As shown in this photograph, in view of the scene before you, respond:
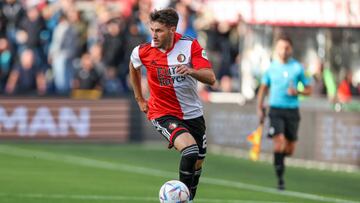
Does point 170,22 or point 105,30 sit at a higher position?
point 170,22

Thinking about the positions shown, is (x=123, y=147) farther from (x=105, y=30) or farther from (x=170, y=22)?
(x=170, y=22)

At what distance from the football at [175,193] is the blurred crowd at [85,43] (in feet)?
47.7

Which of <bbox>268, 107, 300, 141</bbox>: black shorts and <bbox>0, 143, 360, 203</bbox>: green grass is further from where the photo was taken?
<bbox>268, 107, 300, 141</bbox>: black shorts

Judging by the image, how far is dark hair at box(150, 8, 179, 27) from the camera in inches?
491

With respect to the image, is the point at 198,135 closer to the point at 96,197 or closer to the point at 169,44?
A: the point at 169,44

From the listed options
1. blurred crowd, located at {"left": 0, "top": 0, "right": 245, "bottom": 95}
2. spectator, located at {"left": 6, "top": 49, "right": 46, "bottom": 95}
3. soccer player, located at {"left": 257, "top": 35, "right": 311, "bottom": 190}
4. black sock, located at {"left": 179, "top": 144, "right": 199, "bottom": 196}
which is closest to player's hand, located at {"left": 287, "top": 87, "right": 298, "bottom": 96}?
soccer player, located at {"left": 257, "top": 35, "right": 311, "bottom": 190}

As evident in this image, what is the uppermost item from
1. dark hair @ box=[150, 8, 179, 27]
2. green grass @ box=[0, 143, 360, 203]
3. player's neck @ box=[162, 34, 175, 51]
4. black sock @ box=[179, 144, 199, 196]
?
dark hair @ box=[150, 8, 179, 27]

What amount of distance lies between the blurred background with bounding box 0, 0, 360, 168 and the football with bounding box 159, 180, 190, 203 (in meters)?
10.5

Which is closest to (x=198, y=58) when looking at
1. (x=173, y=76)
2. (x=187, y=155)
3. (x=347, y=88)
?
(x=173, y=76)

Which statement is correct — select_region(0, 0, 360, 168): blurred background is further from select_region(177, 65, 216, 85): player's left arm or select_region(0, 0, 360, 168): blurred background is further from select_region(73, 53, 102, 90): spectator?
select_region(177, 65, 216, 85): player's left arm

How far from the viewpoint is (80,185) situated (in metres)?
17.6

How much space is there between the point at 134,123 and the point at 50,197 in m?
10.9

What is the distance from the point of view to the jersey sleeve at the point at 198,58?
12.7 meters

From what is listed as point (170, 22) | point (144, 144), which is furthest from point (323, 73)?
point (170, 22)
